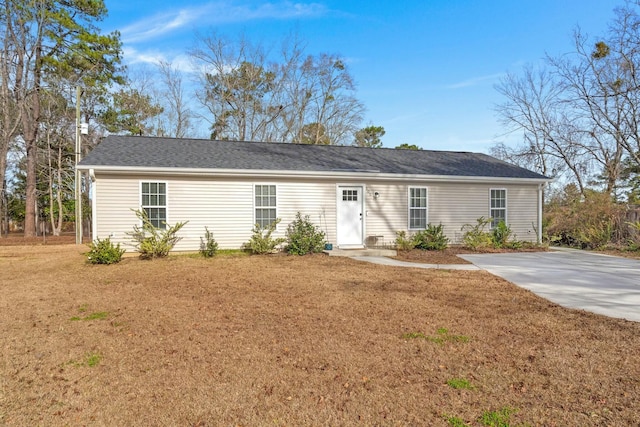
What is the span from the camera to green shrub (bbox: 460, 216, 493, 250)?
12.3m

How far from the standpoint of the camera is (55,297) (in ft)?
20.4

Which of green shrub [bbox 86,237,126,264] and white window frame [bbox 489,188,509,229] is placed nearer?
green shrub [bbox 86,237,126,264]

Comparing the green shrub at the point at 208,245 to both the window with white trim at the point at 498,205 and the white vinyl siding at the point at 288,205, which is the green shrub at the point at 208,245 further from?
the window with white trim at the point at 498,205

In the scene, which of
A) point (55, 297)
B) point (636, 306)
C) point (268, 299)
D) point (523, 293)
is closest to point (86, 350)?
point (268, 299)

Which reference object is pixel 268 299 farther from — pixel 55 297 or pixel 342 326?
pixel 55 297

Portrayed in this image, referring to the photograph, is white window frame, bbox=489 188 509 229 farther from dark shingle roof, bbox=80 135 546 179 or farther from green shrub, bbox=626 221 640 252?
green shrub, bbox=626 221 640 252

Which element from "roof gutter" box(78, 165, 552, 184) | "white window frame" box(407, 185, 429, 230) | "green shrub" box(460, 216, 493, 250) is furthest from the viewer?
"white window frame" box(407, 185, 429, 230)

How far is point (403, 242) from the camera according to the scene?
1182cm

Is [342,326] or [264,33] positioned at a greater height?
[264,33]

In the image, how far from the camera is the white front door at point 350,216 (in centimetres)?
1215

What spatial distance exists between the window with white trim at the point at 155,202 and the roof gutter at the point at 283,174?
0.39 m

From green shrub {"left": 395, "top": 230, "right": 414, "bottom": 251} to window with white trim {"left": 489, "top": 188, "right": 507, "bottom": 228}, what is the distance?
334 centimetres

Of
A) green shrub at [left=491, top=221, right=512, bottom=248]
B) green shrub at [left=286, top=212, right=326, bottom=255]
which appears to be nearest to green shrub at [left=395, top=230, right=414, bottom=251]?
green shrub at [left=286, top=212, right=326, bottom=255]

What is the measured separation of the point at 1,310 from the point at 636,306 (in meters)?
9.09
